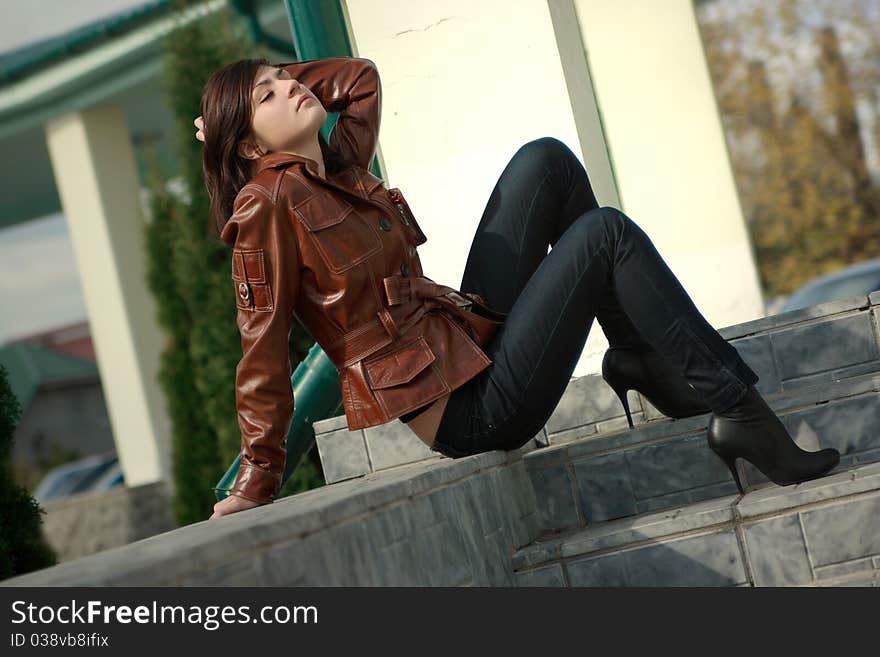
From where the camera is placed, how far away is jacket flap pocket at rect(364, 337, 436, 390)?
253 centimetres

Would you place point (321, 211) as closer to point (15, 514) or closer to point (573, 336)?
point (573, 336)

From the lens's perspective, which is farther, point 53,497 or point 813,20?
point 813,20

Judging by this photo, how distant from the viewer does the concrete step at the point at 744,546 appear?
2.34 meters

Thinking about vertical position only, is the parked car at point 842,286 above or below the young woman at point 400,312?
below

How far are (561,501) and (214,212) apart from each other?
3.72 ft

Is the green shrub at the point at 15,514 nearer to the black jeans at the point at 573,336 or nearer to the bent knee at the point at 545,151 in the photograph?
the black jeans at the point at 573,336

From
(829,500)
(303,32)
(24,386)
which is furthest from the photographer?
(24,386)

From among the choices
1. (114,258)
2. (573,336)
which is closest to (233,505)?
(573,336)

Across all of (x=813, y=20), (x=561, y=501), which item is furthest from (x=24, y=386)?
(x=561, y=501)

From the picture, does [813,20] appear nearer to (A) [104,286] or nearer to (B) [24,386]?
(A) [104,286]

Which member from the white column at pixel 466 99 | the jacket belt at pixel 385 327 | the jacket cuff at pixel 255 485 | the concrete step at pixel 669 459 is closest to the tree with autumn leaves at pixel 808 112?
the white column at pixel 466 99

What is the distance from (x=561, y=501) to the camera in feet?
9.41

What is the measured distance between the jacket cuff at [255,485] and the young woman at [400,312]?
A: 22mm

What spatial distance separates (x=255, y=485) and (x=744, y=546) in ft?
3.46
